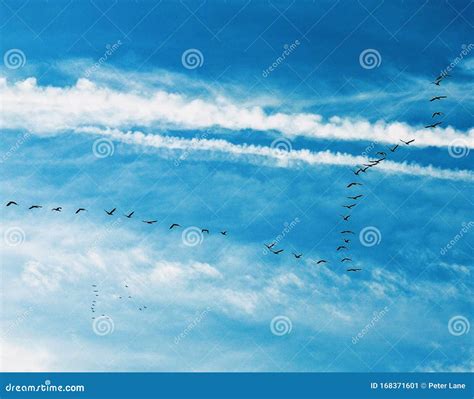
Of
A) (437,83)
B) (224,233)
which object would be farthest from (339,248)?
(437,83)

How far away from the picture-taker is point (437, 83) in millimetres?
63375

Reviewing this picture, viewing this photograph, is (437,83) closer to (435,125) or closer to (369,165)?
(435,125)

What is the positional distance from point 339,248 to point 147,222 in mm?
15862

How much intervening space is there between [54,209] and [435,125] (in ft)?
100

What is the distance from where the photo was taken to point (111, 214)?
61.0 meters
